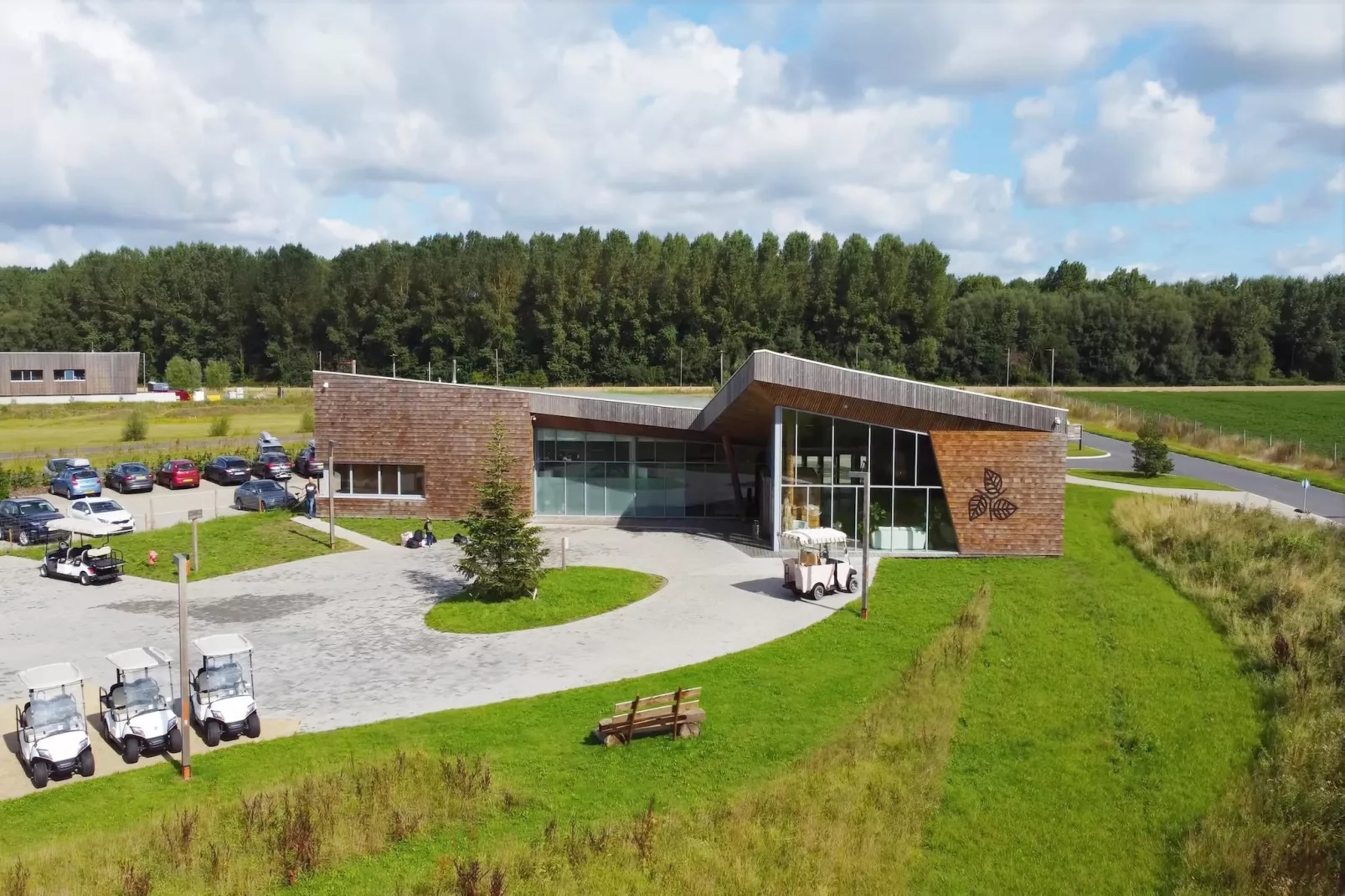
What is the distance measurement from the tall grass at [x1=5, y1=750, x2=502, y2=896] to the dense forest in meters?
79.4

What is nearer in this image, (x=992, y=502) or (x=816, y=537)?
(x=816, y=537)

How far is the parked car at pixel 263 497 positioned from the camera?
125 feet

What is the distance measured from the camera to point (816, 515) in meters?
30.4

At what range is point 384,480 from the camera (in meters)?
36.8

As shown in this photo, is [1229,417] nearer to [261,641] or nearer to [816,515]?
[816,515]

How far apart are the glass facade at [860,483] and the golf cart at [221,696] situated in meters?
17.0

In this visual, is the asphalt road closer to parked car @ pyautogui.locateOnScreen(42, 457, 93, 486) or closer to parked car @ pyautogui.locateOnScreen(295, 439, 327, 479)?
parked car @ pyautogui.locateOnScreen(295, 439, 327, 479)

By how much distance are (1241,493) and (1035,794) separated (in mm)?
29247

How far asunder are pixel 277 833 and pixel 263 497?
27810mm

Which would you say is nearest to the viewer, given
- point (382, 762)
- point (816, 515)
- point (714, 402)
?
point (382, 762)

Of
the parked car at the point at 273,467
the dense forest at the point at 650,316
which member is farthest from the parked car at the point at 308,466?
the dense forest at the point at 650,316

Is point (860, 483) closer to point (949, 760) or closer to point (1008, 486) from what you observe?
point (1008, 486)

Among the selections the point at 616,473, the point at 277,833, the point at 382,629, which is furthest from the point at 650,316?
the point at 277,833

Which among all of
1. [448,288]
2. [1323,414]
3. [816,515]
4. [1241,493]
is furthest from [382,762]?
[448,288]
